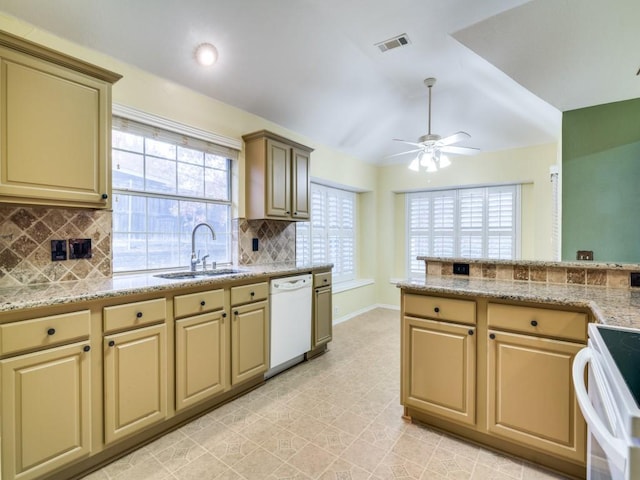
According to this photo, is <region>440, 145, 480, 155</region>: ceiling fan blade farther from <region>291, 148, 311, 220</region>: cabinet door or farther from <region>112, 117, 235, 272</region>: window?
<region>112, 117, 235, 272</region>: window

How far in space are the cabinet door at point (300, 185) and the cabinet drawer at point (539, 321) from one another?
226cm

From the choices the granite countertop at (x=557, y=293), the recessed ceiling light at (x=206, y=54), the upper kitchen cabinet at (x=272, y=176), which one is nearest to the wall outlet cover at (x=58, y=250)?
the upper kitchen cabinet at (x=272, y=176)

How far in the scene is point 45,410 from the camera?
155cm

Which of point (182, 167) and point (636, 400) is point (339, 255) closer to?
point (182, 167)

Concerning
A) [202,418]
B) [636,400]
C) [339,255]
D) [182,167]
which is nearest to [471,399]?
[636,400]

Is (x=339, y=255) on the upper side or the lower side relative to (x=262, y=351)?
upper

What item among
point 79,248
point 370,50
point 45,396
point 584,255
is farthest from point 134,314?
point 584,255

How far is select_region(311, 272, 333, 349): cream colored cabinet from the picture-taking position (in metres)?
3.35

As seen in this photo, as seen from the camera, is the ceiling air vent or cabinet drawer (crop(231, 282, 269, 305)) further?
the ceiling air vent

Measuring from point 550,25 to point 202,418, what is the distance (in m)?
3.38

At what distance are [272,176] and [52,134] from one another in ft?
5.88

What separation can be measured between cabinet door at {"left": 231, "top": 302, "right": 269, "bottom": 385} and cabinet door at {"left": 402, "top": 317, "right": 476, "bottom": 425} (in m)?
1.20

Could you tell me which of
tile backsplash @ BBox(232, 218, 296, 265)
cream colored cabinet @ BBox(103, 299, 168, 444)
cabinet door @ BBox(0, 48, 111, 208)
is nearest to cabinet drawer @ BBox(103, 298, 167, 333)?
cream colored cabinet @ BBox(103, 299, 168, 444)

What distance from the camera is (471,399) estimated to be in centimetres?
195
